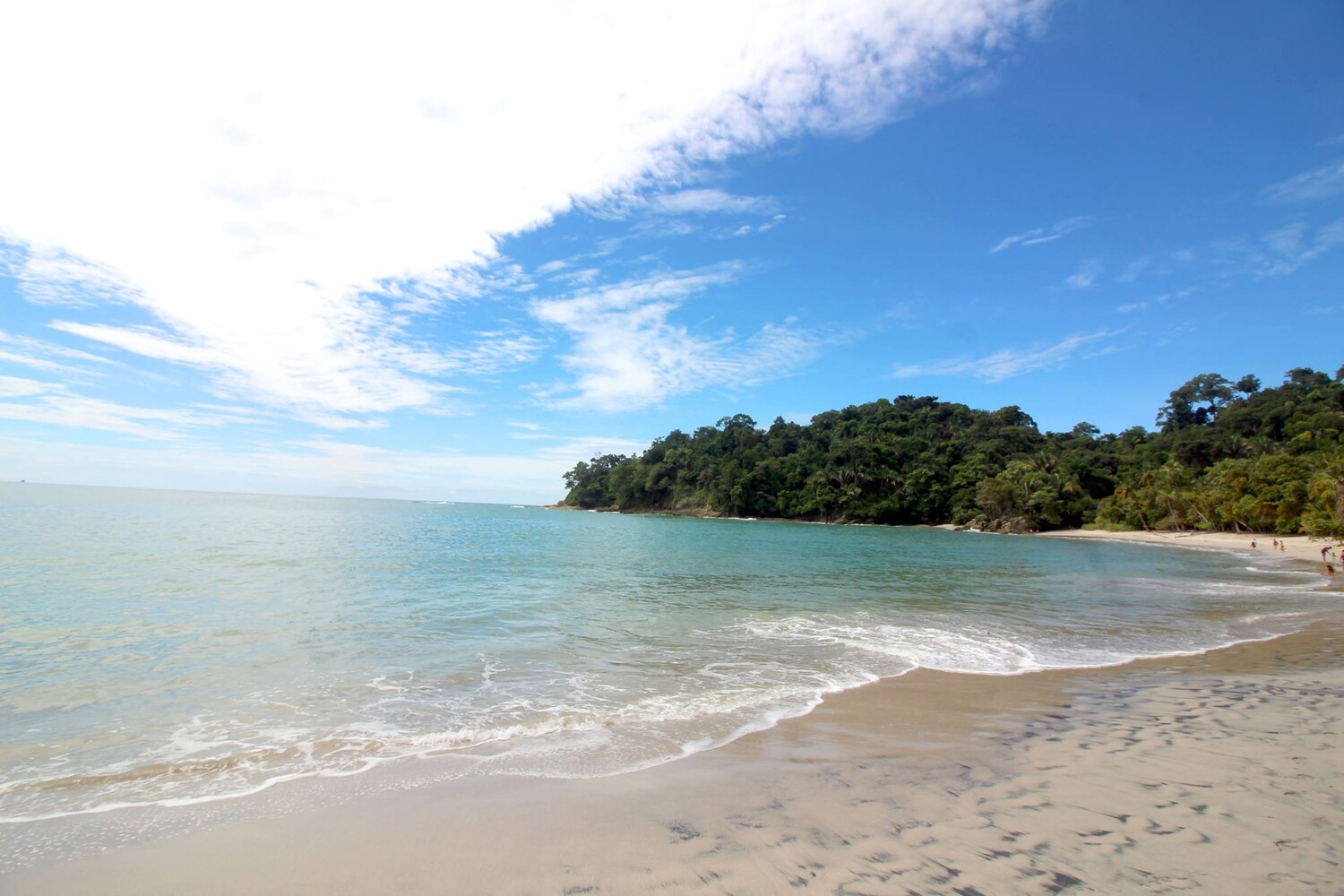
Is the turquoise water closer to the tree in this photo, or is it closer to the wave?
the wave

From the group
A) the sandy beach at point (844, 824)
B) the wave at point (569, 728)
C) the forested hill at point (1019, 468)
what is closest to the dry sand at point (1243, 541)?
the forested hill at point (1019, 468)

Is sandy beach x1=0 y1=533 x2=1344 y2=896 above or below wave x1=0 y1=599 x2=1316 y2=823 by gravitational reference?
above

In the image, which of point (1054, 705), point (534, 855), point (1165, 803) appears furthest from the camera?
point (1054, 705)

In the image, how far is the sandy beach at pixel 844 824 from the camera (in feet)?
12.1

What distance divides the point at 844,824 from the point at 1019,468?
8973 centimetres

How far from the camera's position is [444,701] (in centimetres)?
765

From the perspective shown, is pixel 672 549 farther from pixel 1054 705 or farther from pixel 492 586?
pixel 1054 705

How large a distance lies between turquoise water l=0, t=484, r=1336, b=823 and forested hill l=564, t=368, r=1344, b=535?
42112 millimetres

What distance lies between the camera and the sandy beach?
3695 millimetres

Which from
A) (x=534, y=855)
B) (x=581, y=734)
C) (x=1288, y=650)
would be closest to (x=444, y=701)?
(x=581, y=734)

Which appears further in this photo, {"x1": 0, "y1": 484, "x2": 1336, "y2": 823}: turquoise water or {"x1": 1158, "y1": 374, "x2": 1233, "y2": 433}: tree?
{"x1": 1158, "y1": 374, "x2": 1233, "y2": 433}: tree

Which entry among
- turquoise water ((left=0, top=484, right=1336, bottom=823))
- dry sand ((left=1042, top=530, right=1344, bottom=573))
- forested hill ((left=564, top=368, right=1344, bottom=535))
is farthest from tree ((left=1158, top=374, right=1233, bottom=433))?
turquoise water ((left=0, top=484, right=1336, bottom=823))

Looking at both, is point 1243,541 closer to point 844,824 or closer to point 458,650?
point 458,650

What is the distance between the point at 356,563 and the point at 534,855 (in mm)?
21684
